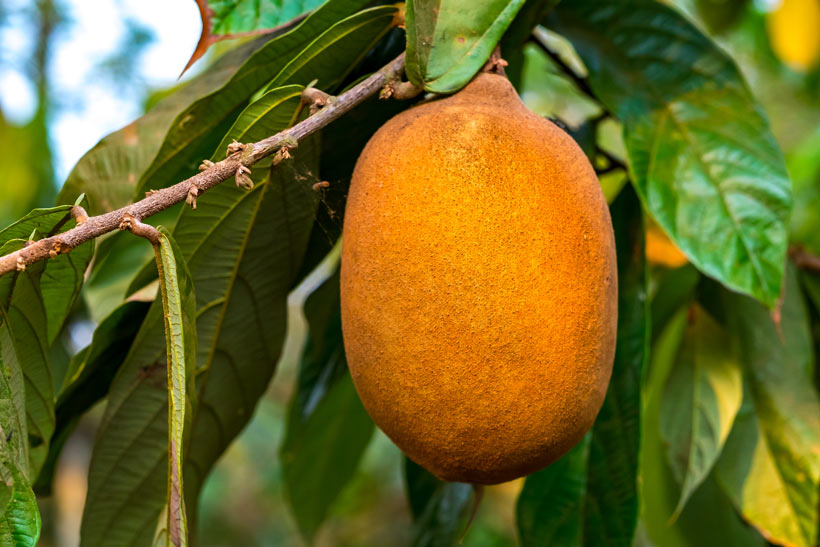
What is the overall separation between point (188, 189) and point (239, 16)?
0.89 feet

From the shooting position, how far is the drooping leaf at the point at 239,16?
73 cm

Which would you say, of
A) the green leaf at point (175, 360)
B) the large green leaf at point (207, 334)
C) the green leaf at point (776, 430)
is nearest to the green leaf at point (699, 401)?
the green leaf at point (776, 430)

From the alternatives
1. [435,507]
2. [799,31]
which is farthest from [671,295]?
[799,31]

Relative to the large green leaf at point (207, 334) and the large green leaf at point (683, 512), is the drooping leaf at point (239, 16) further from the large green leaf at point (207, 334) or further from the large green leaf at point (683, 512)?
the large green leaf at point (683, 512)

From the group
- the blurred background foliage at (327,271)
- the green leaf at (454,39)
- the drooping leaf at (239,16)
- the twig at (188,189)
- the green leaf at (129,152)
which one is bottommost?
the blurred background foliage at (327,271)

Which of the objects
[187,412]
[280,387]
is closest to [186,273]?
[187,412]

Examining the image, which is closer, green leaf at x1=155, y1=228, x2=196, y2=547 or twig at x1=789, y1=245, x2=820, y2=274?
green leaf at x1=155, y1=228, x2=196, y2=547

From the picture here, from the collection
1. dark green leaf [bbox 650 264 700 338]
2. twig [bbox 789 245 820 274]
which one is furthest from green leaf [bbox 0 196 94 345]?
twig [bbox 789 245 820 274]

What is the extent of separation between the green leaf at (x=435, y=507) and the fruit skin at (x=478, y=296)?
49 cm

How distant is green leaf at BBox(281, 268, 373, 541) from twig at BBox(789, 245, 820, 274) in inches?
27.0

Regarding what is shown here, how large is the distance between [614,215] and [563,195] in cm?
40

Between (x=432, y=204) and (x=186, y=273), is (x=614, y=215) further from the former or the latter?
(x=186, y=273)

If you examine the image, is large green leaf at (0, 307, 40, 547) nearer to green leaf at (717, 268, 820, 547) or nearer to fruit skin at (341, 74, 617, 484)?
fruit skin at (341, 74, 617, 484)

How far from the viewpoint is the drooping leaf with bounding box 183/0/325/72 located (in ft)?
2.39
